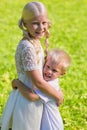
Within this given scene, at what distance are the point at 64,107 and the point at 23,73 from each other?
6.96ft

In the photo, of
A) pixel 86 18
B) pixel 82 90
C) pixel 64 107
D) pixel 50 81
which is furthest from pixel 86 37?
pixel 50 81

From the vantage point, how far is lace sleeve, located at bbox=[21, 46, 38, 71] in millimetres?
4055

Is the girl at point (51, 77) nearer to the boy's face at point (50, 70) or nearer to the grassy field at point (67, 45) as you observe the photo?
the boy's face at point (50, 70)

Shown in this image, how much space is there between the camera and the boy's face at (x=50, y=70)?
170 inches

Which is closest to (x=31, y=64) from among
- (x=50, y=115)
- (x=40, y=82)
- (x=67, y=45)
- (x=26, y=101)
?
(x=40, y=82)

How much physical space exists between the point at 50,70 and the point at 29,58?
1.16 ft

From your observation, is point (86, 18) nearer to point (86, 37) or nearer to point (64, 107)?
point (86, 37)

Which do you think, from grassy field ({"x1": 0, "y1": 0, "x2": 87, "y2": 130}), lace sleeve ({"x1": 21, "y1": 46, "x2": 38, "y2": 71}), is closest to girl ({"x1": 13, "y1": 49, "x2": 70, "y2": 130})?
lace sleeve ({"x1": 21, "y1": 46, "x2": 38, "y2": 71})

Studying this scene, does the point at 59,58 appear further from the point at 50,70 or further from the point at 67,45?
the point at 67,45

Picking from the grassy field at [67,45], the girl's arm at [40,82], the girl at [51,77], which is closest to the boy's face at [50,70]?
the girl at [51,77]

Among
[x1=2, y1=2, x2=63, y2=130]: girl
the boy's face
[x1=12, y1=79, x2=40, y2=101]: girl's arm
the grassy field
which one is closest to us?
[x1=2, y1=2, x2=63, y2=130]: girl

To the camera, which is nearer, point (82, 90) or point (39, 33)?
point (39, 33)

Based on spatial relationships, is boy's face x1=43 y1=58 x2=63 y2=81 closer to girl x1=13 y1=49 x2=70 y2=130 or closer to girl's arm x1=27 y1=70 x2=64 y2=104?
girl x1=13 y1=49 x2=70 y2=130

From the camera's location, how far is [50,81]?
4.34 m
